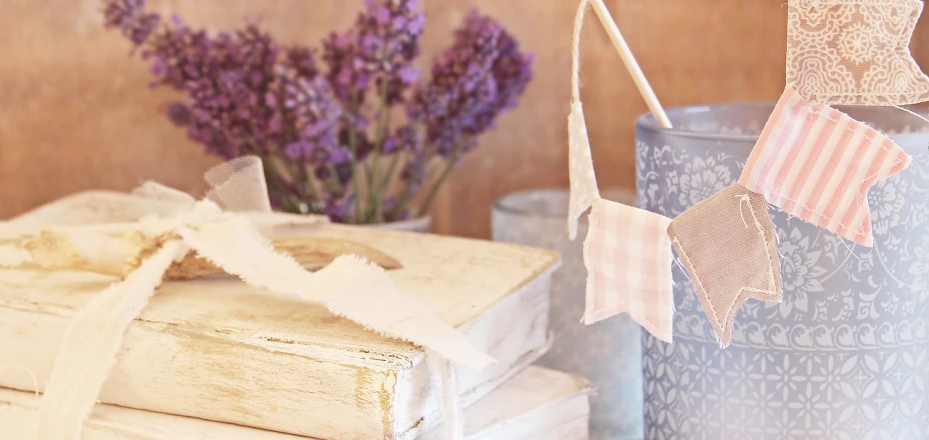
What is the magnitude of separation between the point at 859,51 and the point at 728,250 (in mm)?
86

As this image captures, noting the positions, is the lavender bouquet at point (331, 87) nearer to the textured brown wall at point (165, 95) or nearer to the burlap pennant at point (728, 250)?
the textured brown wall at point (165, 95)

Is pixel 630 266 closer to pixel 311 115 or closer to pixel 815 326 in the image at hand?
pixel 815 326

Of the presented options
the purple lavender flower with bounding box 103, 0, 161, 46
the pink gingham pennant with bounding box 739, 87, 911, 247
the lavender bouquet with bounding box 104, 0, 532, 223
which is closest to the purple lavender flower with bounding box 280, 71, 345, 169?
the lavender bouquet with bounding box 104, 0, 532, 223

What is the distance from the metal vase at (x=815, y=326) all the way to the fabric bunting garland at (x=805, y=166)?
0.05m

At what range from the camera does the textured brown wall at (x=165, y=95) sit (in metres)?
0.71

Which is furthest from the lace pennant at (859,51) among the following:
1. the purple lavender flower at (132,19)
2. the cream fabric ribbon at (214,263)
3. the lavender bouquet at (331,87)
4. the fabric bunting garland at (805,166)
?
the purple lavender flower at (132,19)

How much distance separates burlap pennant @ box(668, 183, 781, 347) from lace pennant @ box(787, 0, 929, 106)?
1.9 inches

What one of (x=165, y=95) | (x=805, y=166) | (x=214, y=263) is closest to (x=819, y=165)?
(x=805, y=166)

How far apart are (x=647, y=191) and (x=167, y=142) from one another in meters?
0.47

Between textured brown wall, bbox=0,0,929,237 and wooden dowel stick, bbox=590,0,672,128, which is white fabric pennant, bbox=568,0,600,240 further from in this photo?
textured brown wall, bbox=0,0,929,237

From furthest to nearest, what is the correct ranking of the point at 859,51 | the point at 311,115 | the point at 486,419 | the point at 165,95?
the point at 165,95, the point at 311,115, the point at 486,419, the point at 859,51

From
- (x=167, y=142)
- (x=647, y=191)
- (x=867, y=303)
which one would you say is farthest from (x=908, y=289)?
(x=167, y=142)

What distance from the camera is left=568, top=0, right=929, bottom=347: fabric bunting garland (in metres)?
0.34

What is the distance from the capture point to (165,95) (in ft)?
2.54
